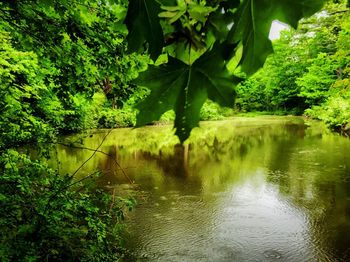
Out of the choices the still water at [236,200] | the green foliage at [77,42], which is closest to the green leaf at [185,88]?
the still water at [236,200]

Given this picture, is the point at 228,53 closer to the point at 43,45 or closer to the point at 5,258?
the point at 5,258

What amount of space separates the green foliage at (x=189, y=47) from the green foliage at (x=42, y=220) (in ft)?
7.72

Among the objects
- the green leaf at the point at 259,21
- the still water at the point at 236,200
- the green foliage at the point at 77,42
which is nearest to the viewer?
the green leaf at the point at 259,21

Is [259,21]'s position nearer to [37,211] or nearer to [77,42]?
[37,211]

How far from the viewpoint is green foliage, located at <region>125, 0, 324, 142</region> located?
0.45 m

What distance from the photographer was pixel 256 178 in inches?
352

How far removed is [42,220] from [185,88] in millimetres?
2685

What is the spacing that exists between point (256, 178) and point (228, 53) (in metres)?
8.86

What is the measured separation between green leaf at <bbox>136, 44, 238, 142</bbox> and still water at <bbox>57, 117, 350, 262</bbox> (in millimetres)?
2470

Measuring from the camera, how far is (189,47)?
1.67ft

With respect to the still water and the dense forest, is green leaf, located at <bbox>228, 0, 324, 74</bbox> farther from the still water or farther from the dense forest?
the still water

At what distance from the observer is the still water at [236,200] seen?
5254mm

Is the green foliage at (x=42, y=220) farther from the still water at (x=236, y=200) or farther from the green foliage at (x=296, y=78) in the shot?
the green foliage at (x=296, y=78)

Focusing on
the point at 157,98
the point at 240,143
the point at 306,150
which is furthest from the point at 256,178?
the point at 157,98
